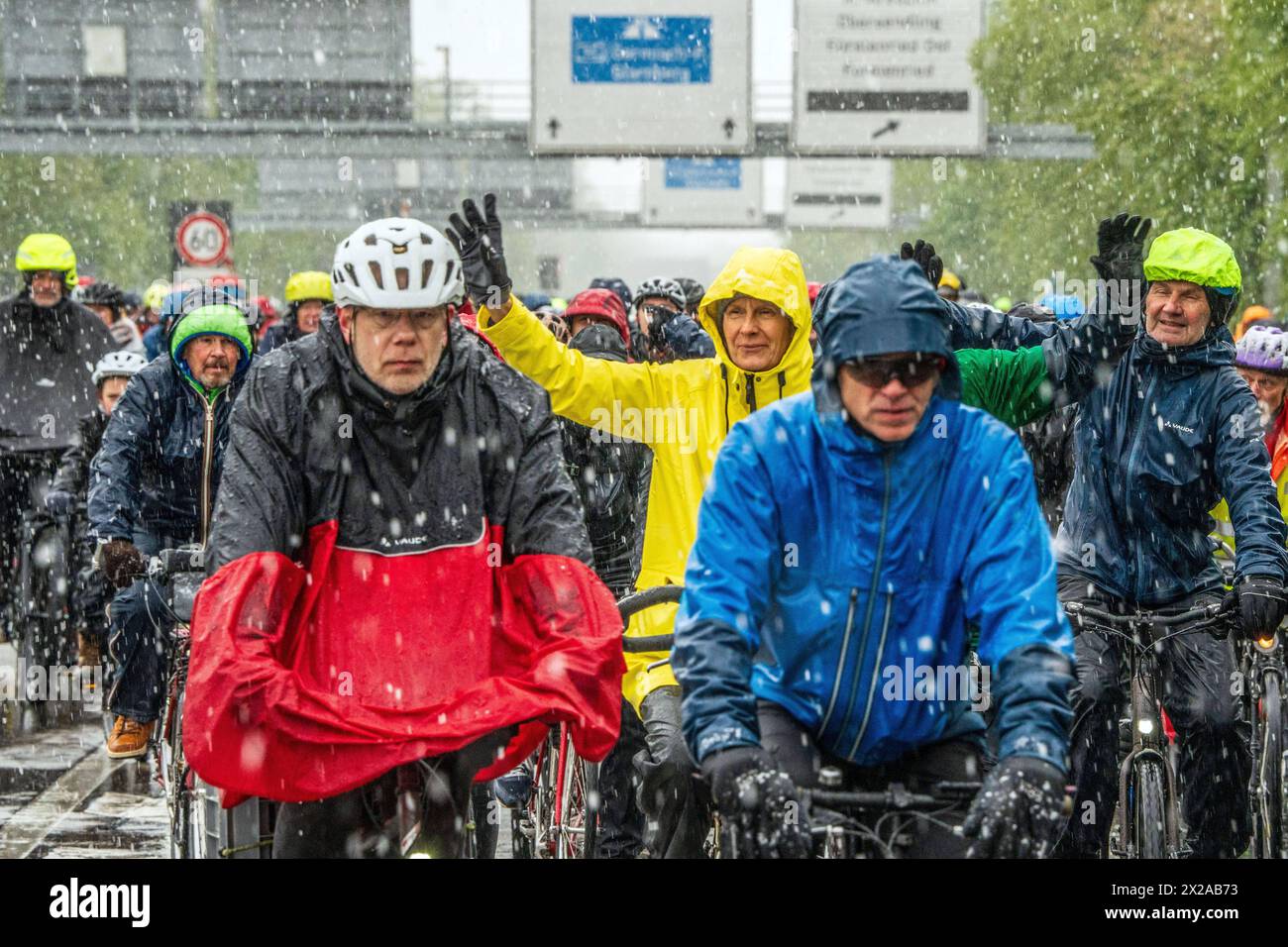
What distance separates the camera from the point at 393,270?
16.4ft

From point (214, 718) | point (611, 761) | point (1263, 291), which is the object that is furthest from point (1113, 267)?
point (1263, 291)

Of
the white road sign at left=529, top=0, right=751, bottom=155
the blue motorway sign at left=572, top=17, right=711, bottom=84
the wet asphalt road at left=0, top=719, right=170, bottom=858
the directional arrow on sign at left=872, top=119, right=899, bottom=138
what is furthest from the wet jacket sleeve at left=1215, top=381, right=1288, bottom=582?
the directional arrow on sign at left=872, top=119, right=899, bottom=138

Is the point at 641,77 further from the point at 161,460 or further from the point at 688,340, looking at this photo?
the point at 161,460

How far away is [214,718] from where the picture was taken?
4.58 meters

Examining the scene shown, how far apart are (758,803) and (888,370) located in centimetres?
93

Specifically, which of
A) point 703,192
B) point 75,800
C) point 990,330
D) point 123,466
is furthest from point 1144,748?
point 703,192

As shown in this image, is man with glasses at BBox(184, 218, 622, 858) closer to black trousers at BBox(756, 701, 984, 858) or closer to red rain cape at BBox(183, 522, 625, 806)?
red rain cape at BBox(183, 522, 625, 806)

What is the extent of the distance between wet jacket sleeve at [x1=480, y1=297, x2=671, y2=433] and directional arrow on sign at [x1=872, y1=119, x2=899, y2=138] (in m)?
19.5

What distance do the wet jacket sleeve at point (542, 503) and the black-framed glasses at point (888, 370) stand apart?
0.98 m

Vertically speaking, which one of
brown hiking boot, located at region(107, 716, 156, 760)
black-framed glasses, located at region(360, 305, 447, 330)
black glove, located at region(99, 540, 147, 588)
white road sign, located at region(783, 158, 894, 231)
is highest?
white road sign, located at region(783, 158, 894, 231)

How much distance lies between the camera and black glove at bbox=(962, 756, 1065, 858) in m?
4.01

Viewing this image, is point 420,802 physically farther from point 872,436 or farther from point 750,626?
point 872,436

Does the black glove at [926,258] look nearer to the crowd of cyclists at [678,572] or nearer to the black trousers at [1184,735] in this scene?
the crowd of cyclists at [678,572]
